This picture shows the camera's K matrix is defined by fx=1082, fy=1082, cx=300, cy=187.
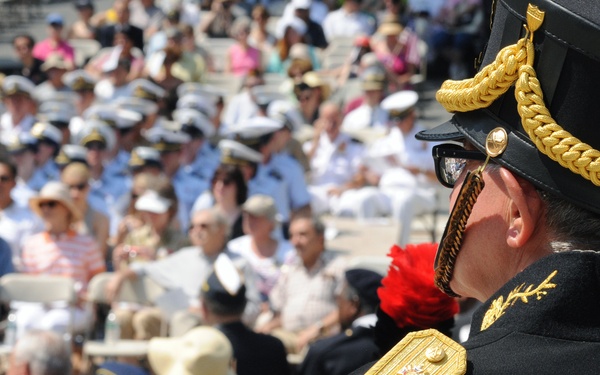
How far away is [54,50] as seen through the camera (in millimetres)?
14609

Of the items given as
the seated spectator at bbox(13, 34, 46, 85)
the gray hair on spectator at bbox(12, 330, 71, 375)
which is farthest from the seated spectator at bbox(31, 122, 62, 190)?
the gray hair on spectator at bbox(12, 330, 71, 375)

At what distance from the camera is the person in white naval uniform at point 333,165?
10.2 metres

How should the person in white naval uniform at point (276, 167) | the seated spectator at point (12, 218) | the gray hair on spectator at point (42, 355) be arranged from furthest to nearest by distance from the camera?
the person in white naval uniform at point (276, 167)
the seated spectator at point (12, 218)
the gray hair on spectator at point (42, 355)

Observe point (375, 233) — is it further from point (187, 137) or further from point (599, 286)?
point (599, 286)

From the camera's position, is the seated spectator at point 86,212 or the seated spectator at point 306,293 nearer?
the seated spectator at point 306,293

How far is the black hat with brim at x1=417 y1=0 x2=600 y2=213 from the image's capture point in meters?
1.58

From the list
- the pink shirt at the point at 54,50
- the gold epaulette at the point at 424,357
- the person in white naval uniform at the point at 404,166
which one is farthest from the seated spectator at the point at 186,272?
the pink shirt at the point at 54,50

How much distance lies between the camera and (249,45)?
46.5ft

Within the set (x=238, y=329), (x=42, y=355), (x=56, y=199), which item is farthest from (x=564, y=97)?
(x=56, y=199)

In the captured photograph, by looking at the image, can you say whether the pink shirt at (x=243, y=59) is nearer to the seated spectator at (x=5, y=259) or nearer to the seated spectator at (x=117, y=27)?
the seated spectator at (x=117, y=27)

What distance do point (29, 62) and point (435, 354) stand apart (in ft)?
43.6

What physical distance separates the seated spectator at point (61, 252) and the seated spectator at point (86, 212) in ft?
1.64

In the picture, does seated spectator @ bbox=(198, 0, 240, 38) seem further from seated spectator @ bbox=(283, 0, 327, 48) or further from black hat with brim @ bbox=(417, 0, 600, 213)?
black hat with brim @ bbox=(417, 0, 600, 213)

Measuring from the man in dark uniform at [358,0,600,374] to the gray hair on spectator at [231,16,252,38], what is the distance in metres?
12.5
